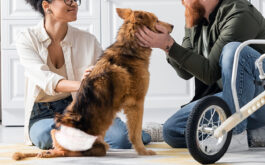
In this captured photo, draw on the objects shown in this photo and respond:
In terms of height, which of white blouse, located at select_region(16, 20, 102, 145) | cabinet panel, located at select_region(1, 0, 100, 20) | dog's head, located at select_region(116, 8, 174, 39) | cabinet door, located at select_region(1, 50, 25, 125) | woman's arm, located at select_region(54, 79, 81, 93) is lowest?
cabinet door, located at select_region(1, 50, 25, 125)

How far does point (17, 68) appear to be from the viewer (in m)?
4.07

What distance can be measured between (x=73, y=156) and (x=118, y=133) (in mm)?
497

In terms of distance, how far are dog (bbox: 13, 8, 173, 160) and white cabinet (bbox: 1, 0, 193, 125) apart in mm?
1936

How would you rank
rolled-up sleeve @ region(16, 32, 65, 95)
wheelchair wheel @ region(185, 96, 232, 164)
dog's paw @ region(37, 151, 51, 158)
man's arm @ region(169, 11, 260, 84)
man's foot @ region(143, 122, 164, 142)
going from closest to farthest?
wheelchair wheel @ region(185, 96, 232, 164)
dog's paw @ region(37, 151, 51, 158)
man's arm @ region(169, 11, 260, 84)
rolled-up sleeve @ region(16, 32, 65, 95)
man's foot @ region(143, 122, 164, 142)

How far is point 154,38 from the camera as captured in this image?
6.34 feet

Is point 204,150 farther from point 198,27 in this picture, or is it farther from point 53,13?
point 53,13

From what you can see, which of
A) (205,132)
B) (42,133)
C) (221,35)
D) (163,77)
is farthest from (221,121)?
(163,77)

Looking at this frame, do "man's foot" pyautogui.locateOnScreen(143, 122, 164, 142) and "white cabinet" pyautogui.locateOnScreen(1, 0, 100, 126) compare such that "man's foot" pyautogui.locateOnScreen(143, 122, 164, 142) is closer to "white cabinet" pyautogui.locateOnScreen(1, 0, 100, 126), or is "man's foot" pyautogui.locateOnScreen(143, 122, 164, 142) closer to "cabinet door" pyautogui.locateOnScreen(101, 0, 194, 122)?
"cabinet door" pyautogui.locateOnScreen(101, 0, 194, 122)

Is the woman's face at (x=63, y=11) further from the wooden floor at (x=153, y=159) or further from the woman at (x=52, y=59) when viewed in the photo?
the wooden floor at (x=153, y=159)

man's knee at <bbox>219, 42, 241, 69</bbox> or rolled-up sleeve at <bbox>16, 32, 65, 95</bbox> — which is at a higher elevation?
man's knee at <bbox>219, 42, 241, 69</bbox>

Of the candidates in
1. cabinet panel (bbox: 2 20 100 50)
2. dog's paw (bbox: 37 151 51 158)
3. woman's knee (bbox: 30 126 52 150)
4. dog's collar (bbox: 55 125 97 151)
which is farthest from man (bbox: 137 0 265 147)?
cabinet panel (bbox: 2 20 100 50)

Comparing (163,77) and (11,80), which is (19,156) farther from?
(11,80)

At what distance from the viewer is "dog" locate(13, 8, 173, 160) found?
1.82 m

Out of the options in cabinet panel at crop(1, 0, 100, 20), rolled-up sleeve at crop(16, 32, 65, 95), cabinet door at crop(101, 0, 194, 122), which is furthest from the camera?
cabinet panel at crop(1, 0, 100, 20)
